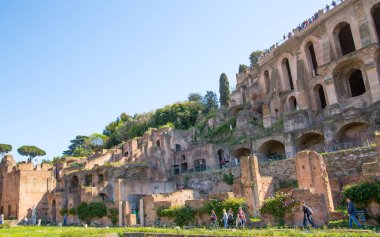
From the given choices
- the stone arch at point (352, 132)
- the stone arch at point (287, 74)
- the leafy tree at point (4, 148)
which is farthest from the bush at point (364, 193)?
the leafy tree at point (4, 148)

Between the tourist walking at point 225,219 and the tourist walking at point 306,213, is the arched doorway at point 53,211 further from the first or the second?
the tourist walking at point 306,213

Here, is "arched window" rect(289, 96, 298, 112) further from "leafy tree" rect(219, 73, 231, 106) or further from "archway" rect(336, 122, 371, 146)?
"leafy tree" rect(219, 73, 231, 106)

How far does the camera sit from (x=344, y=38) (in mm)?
42031

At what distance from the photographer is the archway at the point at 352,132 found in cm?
3111

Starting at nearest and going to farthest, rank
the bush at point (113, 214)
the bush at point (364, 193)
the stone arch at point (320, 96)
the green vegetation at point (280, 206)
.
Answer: the bush at point (364, 193) → the green vegetation at point (280, 206) → the bush at point (113, 214) → the stone arch at point (320, 96)

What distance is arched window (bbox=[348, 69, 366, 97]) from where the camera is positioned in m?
39.5

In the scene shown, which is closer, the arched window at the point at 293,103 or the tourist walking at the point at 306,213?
the tourist walking at the point at 306,213

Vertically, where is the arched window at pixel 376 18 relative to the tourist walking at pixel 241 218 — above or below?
above

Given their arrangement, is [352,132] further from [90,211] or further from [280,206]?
[90,211]

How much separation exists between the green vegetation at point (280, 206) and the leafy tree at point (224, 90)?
1781 inches

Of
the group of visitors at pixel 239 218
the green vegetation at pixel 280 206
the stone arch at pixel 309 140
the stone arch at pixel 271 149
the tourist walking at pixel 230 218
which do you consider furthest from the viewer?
the stone arch at pixel 271 149

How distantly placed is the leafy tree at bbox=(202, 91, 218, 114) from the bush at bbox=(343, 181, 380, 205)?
50026mm

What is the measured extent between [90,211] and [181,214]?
12616 mm

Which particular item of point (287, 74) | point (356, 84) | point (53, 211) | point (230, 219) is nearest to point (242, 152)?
point (287, 74)
